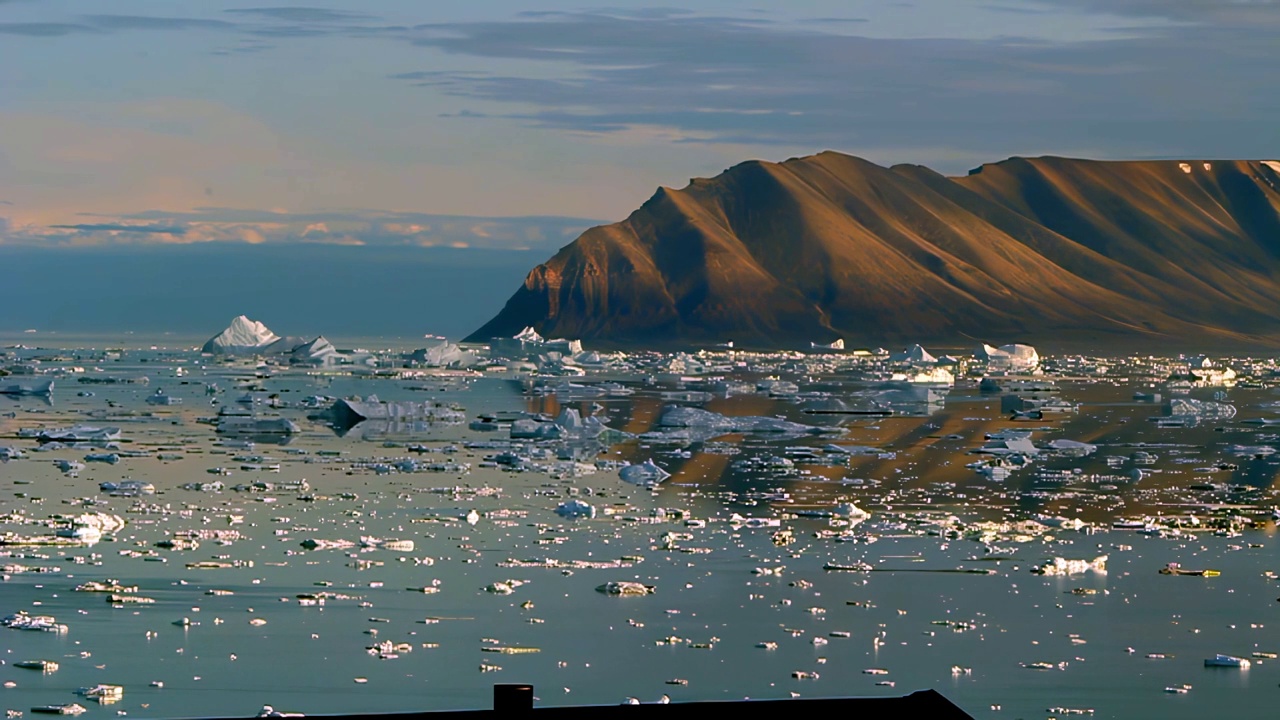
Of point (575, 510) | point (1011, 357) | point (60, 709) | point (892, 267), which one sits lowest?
point (1011, 357)

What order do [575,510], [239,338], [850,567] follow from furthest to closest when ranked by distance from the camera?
[239,338] → [575,510] → [850,567]

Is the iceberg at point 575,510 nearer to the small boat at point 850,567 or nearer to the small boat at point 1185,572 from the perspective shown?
the small boat at point 850,567

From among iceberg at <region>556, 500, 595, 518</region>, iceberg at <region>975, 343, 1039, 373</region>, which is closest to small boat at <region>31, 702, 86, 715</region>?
iceberg at <region>556, 500, 595, 518</region>

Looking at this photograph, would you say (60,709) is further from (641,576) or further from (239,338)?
(239,338)

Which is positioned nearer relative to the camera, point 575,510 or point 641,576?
point 641,576

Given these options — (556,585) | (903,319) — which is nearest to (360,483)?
(556,585)

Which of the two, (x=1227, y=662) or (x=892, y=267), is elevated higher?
(x=892, y=267)

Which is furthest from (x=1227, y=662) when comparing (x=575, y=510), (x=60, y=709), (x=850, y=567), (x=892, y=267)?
(x=892, y=267)
